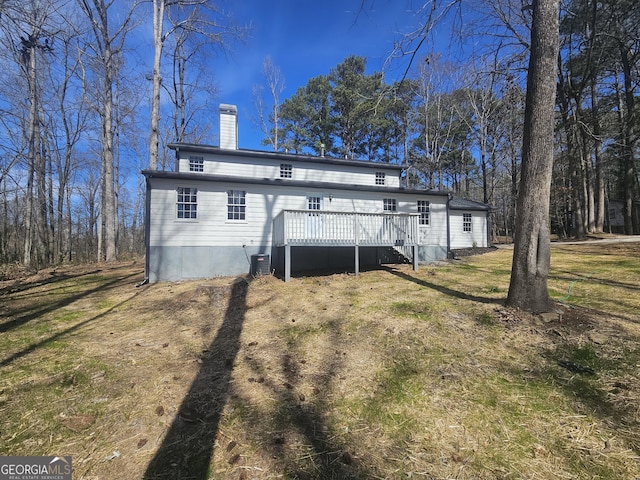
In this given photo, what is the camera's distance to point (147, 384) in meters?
3.54

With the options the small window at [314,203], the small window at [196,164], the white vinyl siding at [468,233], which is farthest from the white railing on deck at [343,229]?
the white vinyl siding at [468,233]

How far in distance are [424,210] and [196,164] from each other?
12.3m

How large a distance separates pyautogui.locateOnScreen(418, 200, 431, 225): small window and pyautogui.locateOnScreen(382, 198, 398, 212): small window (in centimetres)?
130

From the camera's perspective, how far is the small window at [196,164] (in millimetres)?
15375

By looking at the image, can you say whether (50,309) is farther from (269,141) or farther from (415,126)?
(415,126)

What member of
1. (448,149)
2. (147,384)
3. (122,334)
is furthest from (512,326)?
(448,149)

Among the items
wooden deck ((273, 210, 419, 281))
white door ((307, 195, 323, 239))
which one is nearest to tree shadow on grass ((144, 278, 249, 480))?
wooden deck ((273, 210, 419, 281))

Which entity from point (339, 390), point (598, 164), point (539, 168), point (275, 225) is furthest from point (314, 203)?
point (598, 164)

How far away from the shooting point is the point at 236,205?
11.5 metres

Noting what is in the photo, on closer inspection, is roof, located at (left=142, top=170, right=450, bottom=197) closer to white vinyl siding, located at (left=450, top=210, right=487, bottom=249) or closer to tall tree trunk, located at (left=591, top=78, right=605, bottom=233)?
white vinyl siding, located at (left=450, top=210, right=487, bottom=249)

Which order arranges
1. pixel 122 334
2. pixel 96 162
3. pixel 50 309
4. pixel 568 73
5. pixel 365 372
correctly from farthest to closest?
pixel 96 162 → pixel 568 73 → pixel 50 309 → pixel 122 334 → pixel 365 372

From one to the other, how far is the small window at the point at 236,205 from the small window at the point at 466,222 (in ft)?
45.3

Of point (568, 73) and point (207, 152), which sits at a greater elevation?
point (568, 73)

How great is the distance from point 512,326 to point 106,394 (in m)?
5.62
